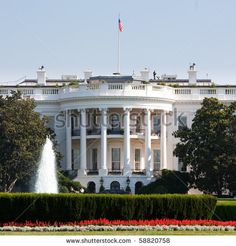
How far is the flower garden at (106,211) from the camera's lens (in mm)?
38406

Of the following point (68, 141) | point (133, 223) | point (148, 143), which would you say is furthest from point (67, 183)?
point (133, 223)

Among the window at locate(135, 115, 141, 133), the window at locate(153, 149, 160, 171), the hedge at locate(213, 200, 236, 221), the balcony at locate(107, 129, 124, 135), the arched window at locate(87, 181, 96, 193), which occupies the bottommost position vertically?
the hedge at locate(213, 200, 236, 221)

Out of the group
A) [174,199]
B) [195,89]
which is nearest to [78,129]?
[195,89]

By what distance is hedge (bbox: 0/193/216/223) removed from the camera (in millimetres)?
39062

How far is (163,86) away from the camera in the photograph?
84375 millimetres

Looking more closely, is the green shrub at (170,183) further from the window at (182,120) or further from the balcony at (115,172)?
the window at (182,120)

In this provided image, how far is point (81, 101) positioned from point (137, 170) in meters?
7.51

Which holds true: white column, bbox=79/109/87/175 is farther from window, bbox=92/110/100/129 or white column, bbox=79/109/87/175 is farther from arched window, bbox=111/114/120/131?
arched window, bbox=111/114/120/131

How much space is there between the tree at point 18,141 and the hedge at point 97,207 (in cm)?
3125

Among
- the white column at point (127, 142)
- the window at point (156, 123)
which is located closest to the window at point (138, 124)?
the window at point (156, 123)

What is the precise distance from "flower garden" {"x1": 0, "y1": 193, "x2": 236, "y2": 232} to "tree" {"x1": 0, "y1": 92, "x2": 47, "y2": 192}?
31262mm

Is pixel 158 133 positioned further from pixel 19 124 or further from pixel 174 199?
pixel 174 199

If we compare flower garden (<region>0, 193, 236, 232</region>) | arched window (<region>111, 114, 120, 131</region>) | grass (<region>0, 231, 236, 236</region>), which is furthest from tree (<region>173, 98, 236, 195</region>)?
grass (<region>0, 231, 236, 236</region>)

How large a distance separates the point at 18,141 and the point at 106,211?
3260cm
